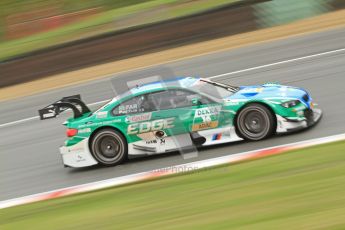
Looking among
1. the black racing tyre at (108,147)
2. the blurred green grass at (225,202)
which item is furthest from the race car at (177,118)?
the blurred green grass at (225,202)

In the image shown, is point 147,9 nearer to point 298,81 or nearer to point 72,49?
point 72,49

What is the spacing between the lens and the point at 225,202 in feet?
21.9

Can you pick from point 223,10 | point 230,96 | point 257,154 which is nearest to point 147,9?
point 223,10

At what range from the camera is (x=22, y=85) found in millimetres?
18016

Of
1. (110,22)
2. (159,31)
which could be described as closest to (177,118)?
(159,31)

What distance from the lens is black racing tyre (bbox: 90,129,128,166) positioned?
10430 mm

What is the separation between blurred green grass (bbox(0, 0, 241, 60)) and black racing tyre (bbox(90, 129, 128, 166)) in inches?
323

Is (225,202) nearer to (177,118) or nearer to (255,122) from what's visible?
(255,122)

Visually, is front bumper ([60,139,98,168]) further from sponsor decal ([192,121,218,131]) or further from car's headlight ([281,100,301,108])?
car's headlight ([281,100,301,108])

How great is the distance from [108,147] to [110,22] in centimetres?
1021

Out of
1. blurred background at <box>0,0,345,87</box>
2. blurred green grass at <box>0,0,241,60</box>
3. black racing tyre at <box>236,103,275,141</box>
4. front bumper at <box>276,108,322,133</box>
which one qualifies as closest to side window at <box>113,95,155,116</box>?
black racing tyre at <box>236,103,275,141</box>

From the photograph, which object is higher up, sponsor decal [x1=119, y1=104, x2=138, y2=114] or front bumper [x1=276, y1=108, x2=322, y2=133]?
sponsor decal [x1=119, y1=104, x2=138, y2=114]

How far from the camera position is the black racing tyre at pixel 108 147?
10.4 m

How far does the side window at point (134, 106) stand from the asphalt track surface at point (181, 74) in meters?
0.86
